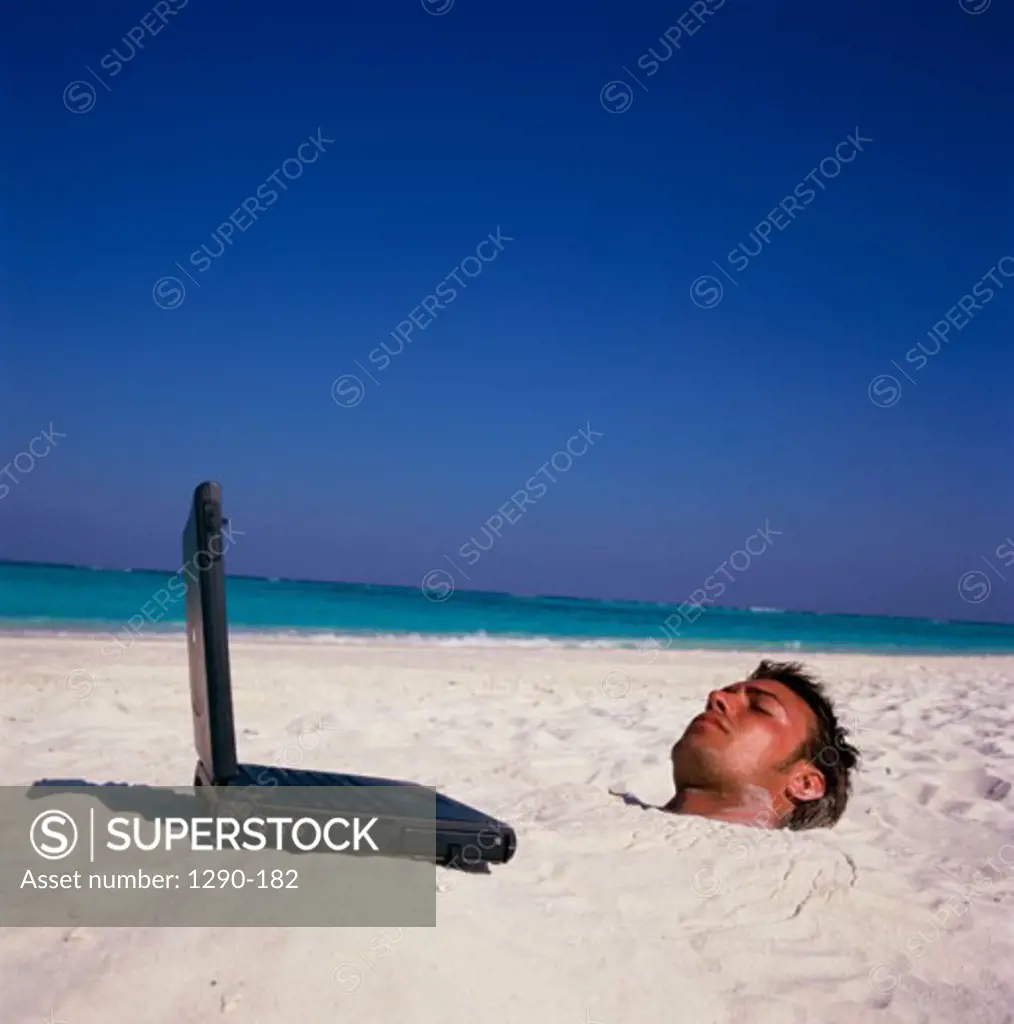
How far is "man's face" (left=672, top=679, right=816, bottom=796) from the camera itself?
355cm

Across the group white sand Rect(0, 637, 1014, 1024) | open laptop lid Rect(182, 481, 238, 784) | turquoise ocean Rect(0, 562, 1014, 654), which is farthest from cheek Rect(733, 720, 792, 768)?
turquoise ocean Rect(0, 562, 1014, 654)

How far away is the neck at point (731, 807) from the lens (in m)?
3.49

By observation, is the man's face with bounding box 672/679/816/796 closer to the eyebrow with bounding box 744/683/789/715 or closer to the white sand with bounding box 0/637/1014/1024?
the eyebrow with bounding box 744/683/789/715

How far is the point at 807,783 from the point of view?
Result: 3.67 m

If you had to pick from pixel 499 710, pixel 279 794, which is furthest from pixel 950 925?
pixel 499 710

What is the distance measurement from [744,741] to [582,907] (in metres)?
1.23

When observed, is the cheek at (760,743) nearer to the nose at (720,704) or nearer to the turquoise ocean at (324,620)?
the nose at (720,704)

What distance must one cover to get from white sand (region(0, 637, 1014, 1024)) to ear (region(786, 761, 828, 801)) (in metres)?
0.18

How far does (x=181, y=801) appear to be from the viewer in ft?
10.5

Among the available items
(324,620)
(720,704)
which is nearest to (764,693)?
(720,704)

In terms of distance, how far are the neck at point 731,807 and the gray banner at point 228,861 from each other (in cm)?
114

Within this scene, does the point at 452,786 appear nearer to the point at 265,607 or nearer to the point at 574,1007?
the point at 574,1007

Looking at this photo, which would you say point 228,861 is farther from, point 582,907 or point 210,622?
point 582,907

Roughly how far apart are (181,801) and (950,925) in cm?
254
